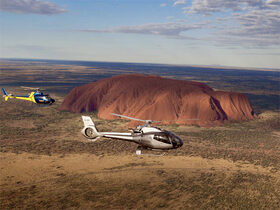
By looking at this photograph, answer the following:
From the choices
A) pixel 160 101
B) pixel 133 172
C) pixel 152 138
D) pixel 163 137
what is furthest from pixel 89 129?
pixel 160 101

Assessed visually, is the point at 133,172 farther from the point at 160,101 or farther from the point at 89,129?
the point at 160,101

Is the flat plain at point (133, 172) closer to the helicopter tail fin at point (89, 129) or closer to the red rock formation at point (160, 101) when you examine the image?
the helicopter tail fin at point (89, 129)

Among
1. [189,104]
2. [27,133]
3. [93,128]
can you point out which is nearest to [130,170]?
[93,128]

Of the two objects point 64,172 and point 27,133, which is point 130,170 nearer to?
point 64,172

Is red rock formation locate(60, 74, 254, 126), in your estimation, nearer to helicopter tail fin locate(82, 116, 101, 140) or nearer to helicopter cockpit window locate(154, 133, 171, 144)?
helicopter tail fin locate(82, 116, 101, 140)

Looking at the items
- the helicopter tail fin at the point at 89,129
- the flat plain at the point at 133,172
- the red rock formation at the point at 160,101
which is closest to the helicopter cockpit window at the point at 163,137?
the flat plain at the point at 133,172

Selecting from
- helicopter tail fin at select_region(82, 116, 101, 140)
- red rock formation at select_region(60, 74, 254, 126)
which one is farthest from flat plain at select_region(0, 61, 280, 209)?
red rock formation at select_region(60, 74, 254, 126)
